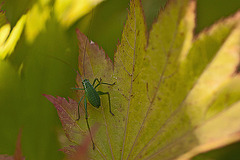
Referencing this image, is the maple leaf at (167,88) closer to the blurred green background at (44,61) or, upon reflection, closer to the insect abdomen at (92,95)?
the insect abdomen at (92,95)

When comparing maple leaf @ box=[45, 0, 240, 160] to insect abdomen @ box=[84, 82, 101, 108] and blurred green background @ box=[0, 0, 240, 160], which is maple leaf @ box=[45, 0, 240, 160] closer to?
insect abdomen @ box=[84, 82, 101, 108]

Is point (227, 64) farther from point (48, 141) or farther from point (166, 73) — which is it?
point (48, 141)

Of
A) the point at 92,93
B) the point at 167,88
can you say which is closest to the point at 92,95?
the point at 92,93

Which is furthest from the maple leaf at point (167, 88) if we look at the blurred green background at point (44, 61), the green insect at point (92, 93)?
the blurred green background at point (44, 61)

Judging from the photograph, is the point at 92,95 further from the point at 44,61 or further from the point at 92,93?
the point at 44,61

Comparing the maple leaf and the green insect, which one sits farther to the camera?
the green insect

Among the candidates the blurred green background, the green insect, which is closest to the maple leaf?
the green insect
